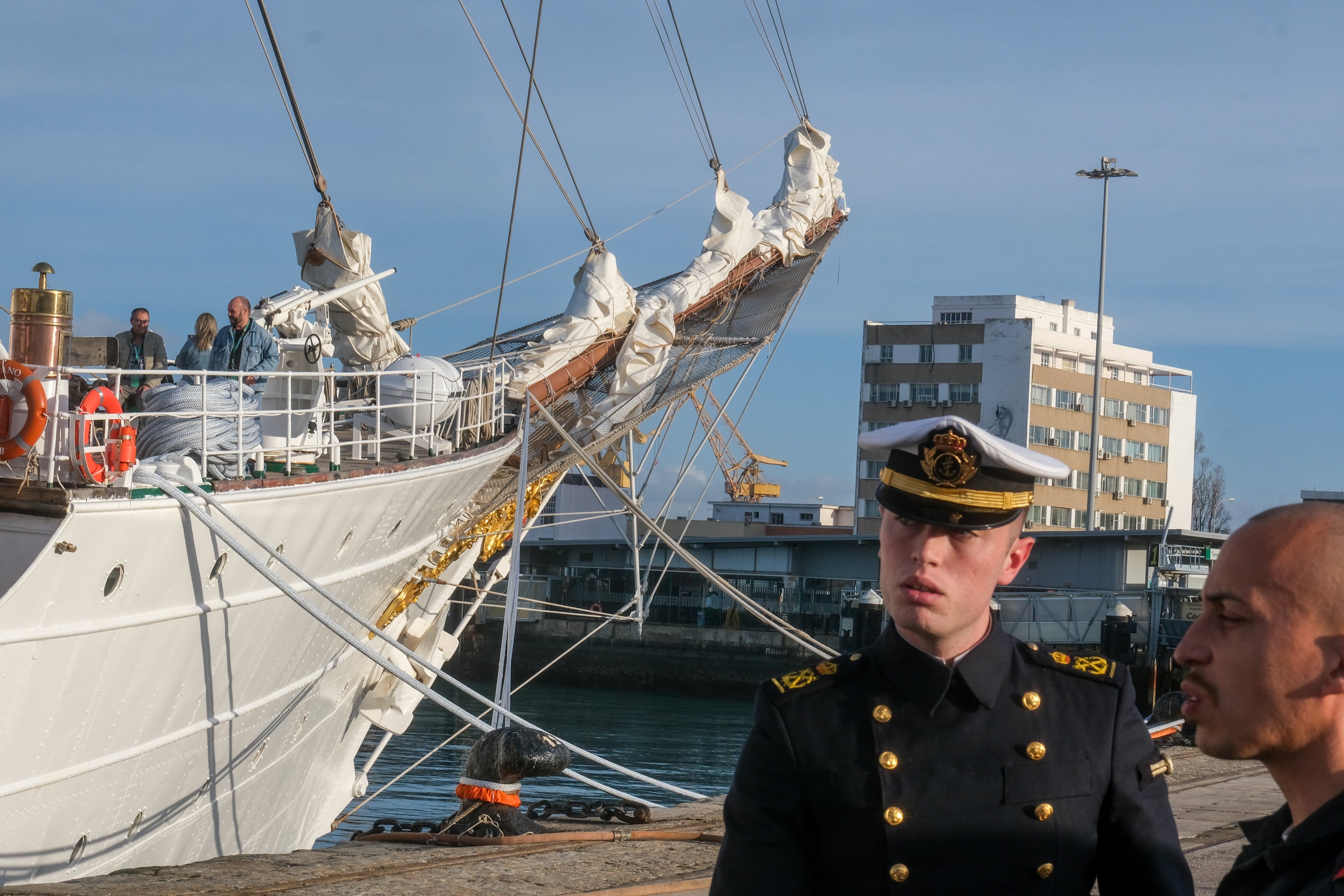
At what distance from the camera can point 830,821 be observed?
2.47m

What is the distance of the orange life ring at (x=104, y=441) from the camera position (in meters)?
6.99

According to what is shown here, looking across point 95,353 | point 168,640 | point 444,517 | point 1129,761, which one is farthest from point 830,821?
point 444,517

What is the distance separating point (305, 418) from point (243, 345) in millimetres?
658

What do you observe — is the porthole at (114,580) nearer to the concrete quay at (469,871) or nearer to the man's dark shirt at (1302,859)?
the concrete quay at (469,871)

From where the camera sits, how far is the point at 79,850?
800 cm

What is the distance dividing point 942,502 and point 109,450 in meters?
5.69

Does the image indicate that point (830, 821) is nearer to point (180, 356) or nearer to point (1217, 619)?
point (1217, 619)

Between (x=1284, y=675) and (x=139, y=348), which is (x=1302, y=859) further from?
(x=139, y=348)

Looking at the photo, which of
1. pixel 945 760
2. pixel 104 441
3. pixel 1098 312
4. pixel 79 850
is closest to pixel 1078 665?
pixel 945 760

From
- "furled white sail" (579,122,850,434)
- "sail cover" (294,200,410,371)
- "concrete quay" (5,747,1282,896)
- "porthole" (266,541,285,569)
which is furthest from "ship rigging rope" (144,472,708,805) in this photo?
"furled white sail" (579,122,850,434)

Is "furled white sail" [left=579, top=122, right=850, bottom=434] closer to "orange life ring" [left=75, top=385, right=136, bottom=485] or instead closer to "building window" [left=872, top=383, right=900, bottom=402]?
"orange life ring" [left=75, top=385, right=136, bottom=485]

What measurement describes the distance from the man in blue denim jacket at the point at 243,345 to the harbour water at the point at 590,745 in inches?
171

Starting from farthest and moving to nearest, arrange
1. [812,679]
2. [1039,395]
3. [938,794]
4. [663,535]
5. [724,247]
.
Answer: [1039,395] → [724,247] → [663,535] → [812,679] → [938,794]

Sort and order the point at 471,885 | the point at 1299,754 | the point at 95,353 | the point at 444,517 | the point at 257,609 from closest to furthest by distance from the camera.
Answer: the point at 1299,754 → the point at 471,885 → the point at 257,609 → the point at 95,353 → the point at 444,517
